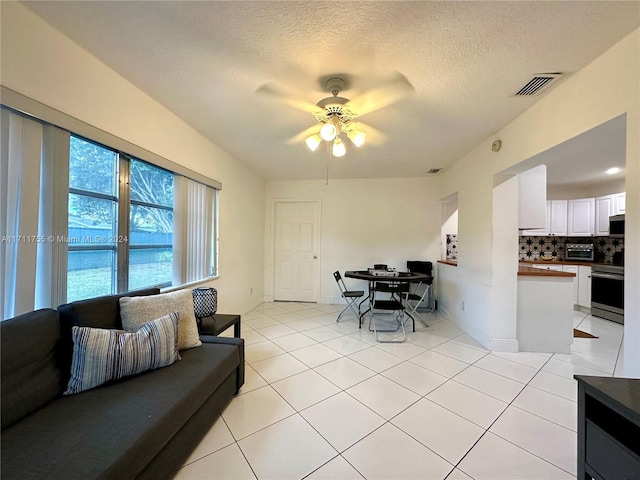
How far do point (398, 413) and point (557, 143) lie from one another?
2.36 metres

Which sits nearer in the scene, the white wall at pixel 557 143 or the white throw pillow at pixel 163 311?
the white wall at pixel 557 143

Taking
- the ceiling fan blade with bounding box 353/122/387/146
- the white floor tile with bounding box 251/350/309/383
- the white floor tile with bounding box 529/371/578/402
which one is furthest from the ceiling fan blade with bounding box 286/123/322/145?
the white floor tile with bounding box 529/371/578/402

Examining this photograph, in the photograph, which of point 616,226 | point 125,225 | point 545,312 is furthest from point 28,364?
point 616,226

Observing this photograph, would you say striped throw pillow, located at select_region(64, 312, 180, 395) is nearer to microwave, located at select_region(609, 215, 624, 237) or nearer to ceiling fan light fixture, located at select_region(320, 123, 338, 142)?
ceiling fan light fixture, located at select_region(320, 123, 338, 142)

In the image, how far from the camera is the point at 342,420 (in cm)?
173

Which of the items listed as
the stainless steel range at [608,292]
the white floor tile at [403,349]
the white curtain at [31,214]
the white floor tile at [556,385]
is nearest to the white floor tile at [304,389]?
the white floor tile at [403,349]

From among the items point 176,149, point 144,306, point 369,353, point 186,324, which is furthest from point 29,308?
point 369,353

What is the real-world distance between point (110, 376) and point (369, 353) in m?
2.26

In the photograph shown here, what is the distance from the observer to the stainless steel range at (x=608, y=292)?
12.5 ft

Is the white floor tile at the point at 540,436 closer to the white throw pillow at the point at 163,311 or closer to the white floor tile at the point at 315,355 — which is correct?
the white floor tile at the point at 315,355

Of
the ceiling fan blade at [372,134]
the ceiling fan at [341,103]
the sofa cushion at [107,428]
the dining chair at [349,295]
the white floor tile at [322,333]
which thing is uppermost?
the ceiling fan blade at [372,134]

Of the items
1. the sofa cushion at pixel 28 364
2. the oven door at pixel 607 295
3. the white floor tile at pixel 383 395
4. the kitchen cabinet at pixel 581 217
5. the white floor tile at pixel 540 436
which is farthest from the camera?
the kitchen cabinet at pixel 581 217

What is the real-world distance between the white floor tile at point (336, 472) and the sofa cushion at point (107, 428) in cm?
74

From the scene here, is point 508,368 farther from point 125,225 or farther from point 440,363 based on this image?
point 125,225
